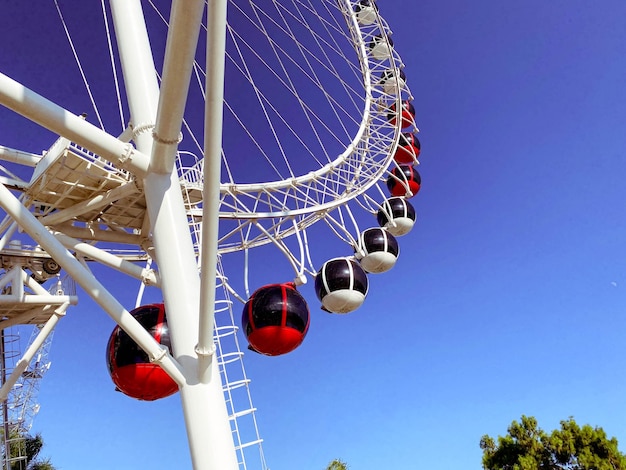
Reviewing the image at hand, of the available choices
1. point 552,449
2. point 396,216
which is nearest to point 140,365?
point 396,216

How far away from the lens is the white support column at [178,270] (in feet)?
13.5

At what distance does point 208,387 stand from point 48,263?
11.4 m

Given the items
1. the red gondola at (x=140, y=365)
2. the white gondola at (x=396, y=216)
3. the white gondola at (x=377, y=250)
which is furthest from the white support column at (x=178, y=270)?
Answer: the white gondola at (x=396, y=216)

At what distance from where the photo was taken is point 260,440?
21.2ft

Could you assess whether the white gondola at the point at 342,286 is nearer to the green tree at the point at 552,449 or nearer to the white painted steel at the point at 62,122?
the white painted steel at the point at 62,122

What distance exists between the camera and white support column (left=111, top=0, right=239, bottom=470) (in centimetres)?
412

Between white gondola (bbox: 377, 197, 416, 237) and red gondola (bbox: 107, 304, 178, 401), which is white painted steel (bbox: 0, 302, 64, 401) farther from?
white gondola (bbox: 377, 197, 416, 237)

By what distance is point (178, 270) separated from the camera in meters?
4.73

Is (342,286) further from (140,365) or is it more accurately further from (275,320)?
(140,365)

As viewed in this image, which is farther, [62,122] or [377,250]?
[377,250]

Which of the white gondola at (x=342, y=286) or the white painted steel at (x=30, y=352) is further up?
the white painted steel at (x=30, y=352)

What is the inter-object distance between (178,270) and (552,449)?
2666cm

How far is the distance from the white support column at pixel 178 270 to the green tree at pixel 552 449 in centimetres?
2489

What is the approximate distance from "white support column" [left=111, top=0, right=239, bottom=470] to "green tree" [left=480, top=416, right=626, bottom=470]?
24.9 metres
